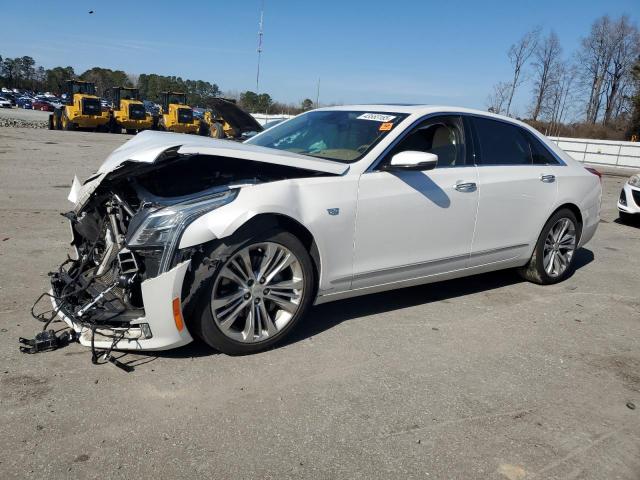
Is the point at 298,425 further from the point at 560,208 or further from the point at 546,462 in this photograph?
the point at 560,208

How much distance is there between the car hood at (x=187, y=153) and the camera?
10.8ft

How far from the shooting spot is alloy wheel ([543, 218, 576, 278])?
542 cm

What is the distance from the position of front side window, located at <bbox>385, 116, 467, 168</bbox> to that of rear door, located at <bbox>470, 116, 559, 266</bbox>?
198 mm

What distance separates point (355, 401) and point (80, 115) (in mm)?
29817

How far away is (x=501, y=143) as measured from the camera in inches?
195

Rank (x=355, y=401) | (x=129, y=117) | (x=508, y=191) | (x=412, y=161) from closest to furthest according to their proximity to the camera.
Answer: (x=355, y=401) → (x=412, y=161) → (x=508, y=191) → (x=129, y=117)

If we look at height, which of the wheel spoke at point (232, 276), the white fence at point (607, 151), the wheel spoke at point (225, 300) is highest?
the white fence at point (607, 151)

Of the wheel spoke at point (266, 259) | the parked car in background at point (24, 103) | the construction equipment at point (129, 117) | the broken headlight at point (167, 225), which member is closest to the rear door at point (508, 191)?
the wheel spoke at point (266, 259)

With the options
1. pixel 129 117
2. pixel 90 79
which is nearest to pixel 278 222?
pixel 129 117

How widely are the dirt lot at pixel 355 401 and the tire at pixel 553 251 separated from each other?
25.8 inches

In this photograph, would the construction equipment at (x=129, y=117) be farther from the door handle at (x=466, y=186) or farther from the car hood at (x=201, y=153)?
the door handle at (x=466, y=186)

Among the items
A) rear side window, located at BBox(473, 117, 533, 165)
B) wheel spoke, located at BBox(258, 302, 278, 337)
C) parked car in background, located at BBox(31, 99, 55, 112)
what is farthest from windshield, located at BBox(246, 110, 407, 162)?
parked car in background, located at BBox(31, 99, 55, 112)

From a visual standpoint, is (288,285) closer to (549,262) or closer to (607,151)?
(549,262)

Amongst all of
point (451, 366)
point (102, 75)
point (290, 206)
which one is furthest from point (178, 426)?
point (102, 75)
